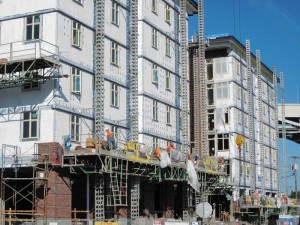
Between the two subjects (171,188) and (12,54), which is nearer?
(12,54)

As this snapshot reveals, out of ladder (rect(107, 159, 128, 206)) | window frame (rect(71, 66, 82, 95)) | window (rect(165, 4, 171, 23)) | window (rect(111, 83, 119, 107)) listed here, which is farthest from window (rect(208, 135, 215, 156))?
window frame (rect(71, 66, 82, 95))

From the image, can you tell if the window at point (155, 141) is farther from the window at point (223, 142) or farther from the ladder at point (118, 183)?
the window at point (223, 142)

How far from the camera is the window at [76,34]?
41812 mm

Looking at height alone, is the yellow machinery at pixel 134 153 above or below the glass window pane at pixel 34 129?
below

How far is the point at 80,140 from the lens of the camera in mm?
41406

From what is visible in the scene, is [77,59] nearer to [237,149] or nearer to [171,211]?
[171,211]

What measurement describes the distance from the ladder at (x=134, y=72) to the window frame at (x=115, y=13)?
4.99ft

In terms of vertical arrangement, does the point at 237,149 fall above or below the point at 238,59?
below

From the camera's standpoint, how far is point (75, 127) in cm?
4109

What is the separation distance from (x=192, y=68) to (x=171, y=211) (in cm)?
1889

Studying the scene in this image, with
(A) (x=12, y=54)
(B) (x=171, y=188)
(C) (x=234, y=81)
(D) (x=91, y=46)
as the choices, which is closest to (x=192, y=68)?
(C) (x=234, y=81)

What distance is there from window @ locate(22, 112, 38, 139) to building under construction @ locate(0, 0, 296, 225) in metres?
0.08

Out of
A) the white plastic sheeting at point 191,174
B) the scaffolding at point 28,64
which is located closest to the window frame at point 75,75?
the scaffolding at point 28,64

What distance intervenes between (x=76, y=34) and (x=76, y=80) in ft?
11.0
